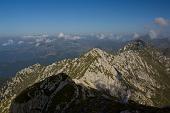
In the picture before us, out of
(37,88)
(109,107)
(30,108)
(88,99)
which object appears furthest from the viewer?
(37,88)

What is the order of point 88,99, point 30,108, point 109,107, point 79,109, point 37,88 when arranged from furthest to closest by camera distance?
point 37,88 < point 30,108 < point 88,99 < point 79,109 < point 109,107

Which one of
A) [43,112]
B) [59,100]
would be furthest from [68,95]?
[43,112]

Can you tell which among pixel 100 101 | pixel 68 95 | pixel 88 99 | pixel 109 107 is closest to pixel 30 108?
pixel 68 95

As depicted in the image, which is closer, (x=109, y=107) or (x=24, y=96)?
(x=109, y=107)

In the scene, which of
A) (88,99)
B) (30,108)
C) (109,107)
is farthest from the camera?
(30,108)

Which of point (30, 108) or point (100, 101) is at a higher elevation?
point (100, 101)

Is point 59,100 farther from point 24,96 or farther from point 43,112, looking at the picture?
→ point 24,96

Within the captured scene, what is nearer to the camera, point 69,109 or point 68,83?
point 69,109

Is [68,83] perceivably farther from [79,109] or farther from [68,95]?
[79,109]

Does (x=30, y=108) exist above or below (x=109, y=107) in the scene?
below
